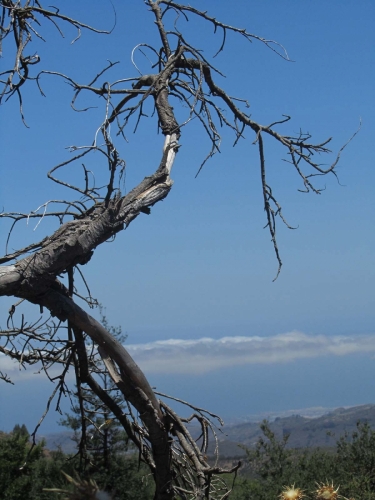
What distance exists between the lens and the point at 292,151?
5.21m

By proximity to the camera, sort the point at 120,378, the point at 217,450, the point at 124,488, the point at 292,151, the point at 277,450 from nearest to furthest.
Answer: the point at 120,378 → the point at 217,450 → the point at 292,151 → the point at 277,450 → the point at 124,488

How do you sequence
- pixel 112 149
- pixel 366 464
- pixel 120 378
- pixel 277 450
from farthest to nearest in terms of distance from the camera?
pixel 277 450 → pixel 366 464 → pixel 120 378 → pixel 112 149

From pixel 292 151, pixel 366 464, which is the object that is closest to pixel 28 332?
pixel 292 151

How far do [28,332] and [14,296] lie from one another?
746 mm

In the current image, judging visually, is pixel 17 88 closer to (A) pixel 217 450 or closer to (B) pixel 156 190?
(B) pixel 156 190

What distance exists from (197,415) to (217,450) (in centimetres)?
32

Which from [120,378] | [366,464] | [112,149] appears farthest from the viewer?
[366,464]

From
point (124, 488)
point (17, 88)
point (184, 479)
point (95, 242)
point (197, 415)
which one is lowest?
point (124, 488)

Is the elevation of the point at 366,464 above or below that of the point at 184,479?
below

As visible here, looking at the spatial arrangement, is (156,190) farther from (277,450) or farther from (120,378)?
(277,450)

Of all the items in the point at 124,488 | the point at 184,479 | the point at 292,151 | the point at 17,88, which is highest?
the point at 17,88

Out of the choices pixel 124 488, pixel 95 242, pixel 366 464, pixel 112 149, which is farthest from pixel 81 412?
pixel 124 488

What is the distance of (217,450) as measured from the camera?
15.0 ft

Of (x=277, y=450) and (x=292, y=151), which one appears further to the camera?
(x=277, y=450)
